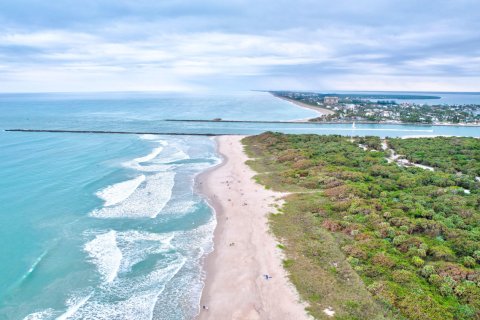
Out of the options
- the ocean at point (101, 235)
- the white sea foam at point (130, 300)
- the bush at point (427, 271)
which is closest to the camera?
the white sea foam at point (130, 300)

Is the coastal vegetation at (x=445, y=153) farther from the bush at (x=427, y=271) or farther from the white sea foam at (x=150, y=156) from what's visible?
the white sea foam at (x=150, y=156)

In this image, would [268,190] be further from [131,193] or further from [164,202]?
[131,193]

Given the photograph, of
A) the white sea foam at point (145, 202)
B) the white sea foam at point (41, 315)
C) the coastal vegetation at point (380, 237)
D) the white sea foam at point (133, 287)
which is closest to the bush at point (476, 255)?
the coastal vegetation at point (380, 237)

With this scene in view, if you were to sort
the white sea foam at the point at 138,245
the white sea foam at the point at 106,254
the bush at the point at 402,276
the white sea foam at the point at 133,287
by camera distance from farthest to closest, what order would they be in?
1. the white sea foam at the point at 138,245
2. the white sea foam at the point at 106,254
3. the bush at the point at 402,276
4. the white sea foam at the point at 133,287

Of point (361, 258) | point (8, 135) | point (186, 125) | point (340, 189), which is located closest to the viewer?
point (361, 258)

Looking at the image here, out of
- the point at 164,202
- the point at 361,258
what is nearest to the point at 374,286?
the point at 361,258

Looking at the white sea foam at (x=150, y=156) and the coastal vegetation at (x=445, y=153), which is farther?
the white sea foam at (x=150, y=156)
